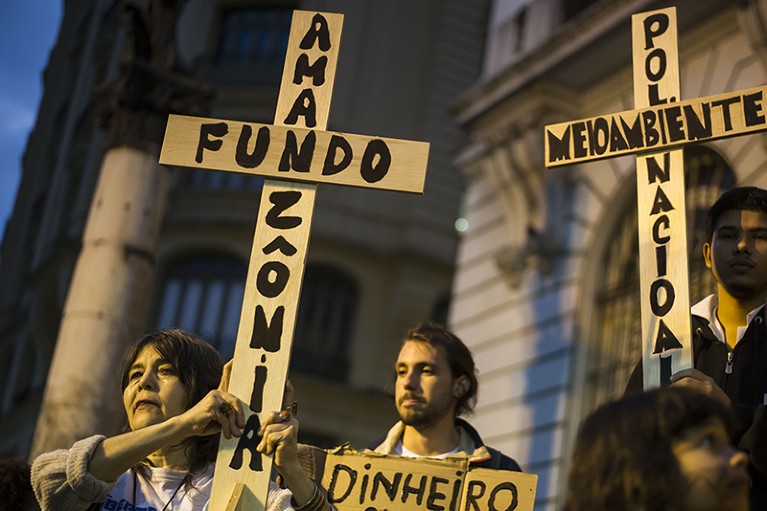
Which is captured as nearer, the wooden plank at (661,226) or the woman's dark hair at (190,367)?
the woman's dark hair at (190,367)

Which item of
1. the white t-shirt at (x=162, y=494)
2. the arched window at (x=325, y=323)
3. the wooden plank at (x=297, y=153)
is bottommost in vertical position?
the white t-shirt at (x=162, y=494)

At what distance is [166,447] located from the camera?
346 cm

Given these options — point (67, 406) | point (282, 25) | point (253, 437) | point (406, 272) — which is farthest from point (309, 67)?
point (282, 25)

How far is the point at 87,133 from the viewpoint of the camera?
22297 mm

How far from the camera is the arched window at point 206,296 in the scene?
67.7ft

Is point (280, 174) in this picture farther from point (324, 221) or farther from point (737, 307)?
point (324, 221)

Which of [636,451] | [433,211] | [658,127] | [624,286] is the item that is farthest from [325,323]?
[636,451]

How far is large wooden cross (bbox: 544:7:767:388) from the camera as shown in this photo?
385 cm

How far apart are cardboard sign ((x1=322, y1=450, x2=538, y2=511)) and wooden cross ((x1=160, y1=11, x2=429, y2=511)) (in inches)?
18.5

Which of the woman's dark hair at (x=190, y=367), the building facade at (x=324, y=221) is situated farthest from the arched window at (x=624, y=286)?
the building facade at (x=324, y=221)

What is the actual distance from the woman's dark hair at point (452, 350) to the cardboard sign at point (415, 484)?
2.87ft

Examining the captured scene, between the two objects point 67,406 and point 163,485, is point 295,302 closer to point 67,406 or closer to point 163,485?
point 163,485

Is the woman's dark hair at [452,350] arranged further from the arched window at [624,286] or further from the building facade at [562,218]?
the arched window at [624,286]

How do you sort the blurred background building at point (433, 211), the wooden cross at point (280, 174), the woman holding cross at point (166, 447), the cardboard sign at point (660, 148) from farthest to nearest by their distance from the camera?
the blurred background building at point (433, 211) < the cardboard sign at point (660, 148) < the wooden cross at point (280, 174) < the woman holding cross at point (166, 447)
